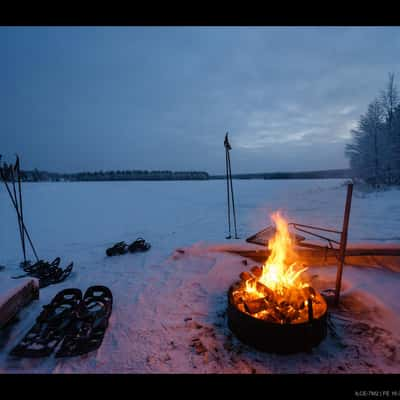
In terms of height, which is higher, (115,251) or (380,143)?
(380,143)

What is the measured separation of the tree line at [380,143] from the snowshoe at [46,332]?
3206 centimetres

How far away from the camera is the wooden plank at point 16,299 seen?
3.03m

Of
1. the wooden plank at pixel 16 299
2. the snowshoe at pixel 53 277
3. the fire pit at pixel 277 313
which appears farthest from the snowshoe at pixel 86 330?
the fire pit at pixel 277 313

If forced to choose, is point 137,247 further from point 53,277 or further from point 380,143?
point 380,143

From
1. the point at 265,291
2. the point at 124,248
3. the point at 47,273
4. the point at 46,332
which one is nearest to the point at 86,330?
the point at 46,332

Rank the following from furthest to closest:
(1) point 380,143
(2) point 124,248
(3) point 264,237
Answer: (1) point 380,143 → (2) point 124,248 → (3) point 264,237

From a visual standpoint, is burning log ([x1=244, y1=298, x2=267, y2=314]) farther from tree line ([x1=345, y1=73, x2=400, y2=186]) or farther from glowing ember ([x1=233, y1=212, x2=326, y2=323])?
tree line ([x1=345, y1=73, x2=400, y2=186])

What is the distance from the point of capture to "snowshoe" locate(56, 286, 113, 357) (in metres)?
2.67


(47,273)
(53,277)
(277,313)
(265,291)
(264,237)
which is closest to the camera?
(277,313)

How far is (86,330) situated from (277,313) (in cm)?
256

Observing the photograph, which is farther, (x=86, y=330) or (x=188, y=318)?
(x=188, y=318)

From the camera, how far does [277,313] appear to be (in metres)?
2.77

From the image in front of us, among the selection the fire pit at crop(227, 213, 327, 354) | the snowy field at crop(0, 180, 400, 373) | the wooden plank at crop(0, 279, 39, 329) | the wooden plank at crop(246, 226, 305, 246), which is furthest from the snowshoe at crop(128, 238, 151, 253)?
the fire pit at crop(227, 213, 327, 354)
